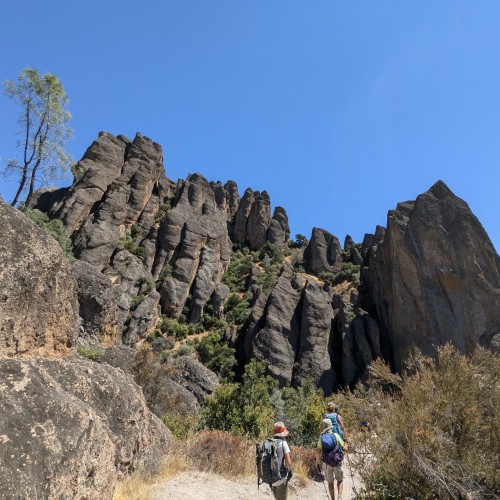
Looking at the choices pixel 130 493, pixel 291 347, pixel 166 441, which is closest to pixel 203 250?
pixel 291 347

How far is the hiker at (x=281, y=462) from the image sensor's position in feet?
21.2

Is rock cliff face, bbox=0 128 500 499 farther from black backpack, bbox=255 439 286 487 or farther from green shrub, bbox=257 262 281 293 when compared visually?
black backpack, bbox=255 439 286 487

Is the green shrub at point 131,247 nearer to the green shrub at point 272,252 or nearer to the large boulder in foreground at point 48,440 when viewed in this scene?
the green shrub at point 272,252

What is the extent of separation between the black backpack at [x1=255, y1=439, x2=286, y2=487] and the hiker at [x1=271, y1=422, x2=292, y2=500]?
56 mm

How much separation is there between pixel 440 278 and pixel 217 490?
108ft

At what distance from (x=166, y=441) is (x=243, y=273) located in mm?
48124

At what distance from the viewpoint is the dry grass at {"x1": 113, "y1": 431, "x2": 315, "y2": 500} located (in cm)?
848

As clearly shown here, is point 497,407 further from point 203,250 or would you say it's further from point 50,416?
point 203,250

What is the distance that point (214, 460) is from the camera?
386 inches

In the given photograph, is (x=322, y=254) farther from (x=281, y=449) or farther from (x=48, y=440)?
(x=48, y=440)

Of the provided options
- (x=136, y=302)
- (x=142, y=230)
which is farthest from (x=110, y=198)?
(x=136, y=302)

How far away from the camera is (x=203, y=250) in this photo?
52.5 metres

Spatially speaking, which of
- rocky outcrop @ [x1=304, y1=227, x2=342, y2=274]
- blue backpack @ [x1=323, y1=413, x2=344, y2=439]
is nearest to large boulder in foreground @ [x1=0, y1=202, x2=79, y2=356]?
blue backpack @ [x1=323, y1=413, x2=344, y2=439]

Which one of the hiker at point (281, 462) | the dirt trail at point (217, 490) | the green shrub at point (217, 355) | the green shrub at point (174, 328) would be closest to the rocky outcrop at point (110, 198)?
the green shrub at point (174, 328)
